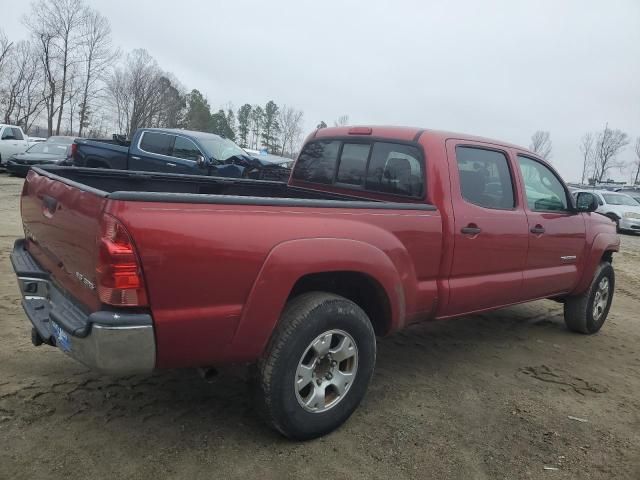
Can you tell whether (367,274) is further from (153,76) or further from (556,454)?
(153,76)

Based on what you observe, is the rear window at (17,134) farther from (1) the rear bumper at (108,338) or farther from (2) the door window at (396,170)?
(1) the rear bumper at (108,338)

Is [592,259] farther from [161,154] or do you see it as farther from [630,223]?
[630,223]

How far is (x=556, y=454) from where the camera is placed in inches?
123

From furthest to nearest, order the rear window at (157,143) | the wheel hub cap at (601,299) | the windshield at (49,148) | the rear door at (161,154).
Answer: the windshield at (49,148)
the rear window at (157,143)
the rear door at (161,154)
the wheel hub cap at (601,299)

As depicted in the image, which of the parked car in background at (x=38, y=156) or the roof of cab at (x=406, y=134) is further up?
the roof of cab at (x=406, y=134)

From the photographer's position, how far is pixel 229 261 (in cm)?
254

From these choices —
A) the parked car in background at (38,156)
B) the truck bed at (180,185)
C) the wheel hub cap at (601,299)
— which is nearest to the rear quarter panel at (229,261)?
the truck bed at (180,185)

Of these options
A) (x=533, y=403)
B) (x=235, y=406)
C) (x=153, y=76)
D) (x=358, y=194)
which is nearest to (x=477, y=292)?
(x=533, y=403)

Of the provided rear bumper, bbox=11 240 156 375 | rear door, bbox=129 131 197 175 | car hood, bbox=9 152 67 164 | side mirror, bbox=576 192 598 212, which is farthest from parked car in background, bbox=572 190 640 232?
rear bumper, bbox=11 240 156 375

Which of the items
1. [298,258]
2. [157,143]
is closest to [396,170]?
[298,258]

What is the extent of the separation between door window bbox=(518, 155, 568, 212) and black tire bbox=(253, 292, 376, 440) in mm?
2214

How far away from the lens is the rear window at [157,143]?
10.9m

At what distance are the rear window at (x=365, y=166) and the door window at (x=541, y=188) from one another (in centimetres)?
120

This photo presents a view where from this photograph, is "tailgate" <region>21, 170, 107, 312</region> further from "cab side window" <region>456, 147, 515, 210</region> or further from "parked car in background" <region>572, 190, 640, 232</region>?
"parked car in background" <region>572, 190, 640, 232</region>
